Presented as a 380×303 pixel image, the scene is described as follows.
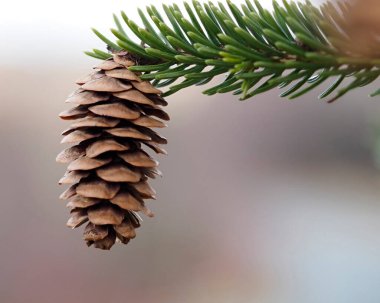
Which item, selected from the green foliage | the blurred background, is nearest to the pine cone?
the green foliage

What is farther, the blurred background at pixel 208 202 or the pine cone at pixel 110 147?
the blurred background at pixel 208 202

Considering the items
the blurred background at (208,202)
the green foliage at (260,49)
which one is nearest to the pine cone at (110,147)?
the green foliage at (260,49)

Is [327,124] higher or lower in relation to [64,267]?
higher

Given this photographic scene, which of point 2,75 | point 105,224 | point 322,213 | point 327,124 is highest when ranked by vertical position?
point 2,75

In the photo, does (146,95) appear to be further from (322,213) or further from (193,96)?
(322,213)

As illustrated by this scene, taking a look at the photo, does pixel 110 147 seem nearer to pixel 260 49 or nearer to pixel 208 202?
pixel 260 49

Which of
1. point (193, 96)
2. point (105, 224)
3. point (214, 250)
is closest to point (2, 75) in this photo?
point (193, 96)

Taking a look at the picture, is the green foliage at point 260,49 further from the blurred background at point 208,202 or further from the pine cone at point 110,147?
the blurred background at point 208,202
